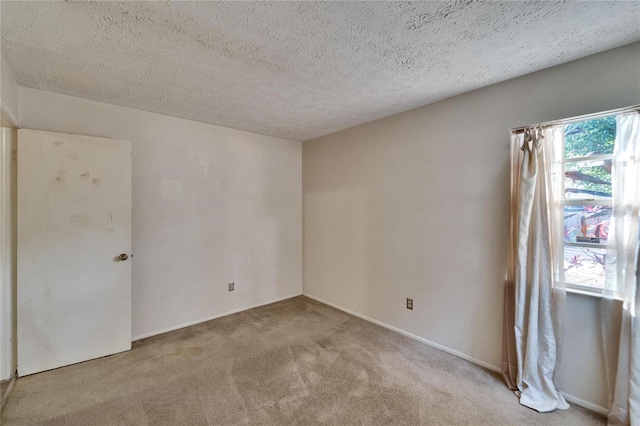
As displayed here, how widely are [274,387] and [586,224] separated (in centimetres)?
257

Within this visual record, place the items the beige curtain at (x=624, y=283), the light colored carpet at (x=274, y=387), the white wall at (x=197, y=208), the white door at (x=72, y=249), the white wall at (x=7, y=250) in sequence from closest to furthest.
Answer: the beige curtain at (x=624, y=283)
the light colored carpet at (x=274, y=387)
the white wall at (x=7, y=250)
the white door at (x=72, y=249)
the white wall at (x=197, y=208)

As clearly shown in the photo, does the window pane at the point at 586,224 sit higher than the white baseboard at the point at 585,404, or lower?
higher

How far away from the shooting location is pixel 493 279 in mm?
2270

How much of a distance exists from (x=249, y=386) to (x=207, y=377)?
0.39 meters

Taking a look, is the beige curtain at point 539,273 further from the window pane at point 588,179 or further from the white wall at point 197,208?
the white wall at point 197,208

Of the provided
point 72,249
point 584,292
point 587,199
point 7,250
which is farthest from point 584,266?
point 7,250

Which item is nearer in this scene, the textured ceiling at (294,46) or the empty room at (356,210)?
the textured ceiling at (294,46)

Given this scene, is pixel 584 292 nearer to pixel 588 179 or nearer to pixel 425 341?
pixel 588 179

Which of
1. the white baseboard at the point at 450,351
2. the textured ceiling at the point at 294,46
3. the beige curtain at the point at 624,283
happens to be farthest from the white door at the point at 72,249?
the beige curtain at the point at 624,283

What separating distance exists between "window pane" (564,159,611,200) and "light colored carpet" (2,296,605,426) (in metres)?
1.48

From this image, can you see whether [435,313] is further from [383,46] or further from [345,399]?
[383,46]

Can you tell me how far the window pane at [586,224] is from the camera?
1.80m

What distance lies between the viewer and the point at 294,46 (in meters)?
1.68

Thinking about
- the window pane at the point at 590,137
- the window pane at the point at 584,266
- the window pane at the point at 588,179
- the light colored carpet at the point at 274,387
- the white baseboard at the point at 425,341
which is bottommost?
the light colored carpet at the point at 274,387
